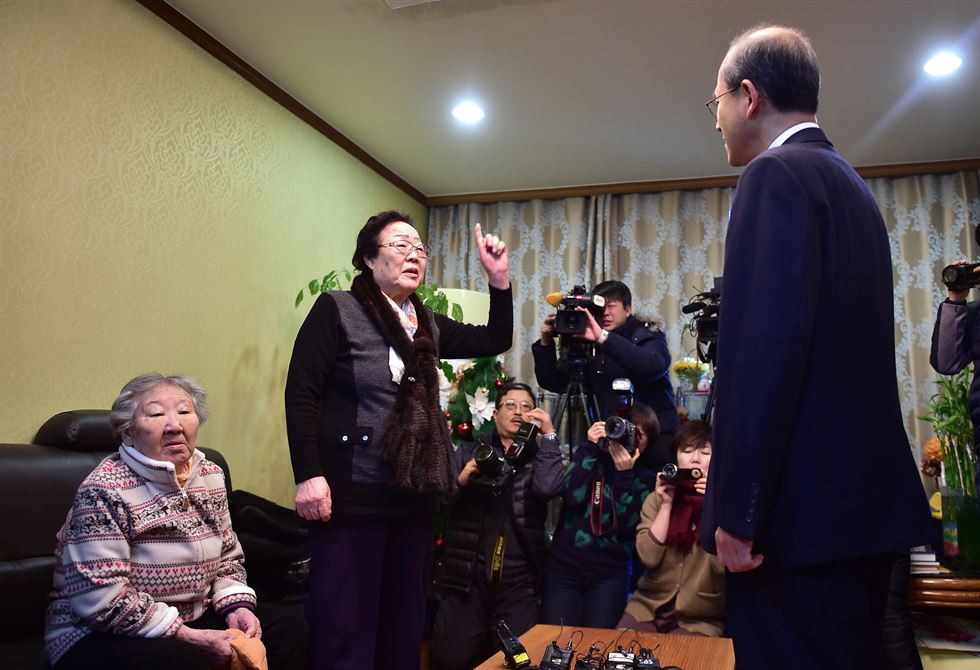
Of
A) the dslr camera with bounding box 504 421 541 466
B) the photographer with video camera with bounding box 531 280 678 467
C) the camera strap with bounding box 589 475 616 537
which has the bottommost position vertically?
the camera strap with bounding box 589 475 616 537

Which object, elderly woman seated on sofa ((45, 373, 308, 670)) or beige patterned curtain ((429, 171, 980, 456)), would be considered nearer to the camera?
elderly woman seated on sofa ((45, 373, 308, 670))

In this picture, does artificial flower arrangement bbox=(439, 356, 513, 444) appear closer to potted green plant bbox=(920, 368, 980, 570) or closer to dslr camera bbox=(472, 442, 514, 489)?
dslr camera bbox=(472, 442, 514, 489)

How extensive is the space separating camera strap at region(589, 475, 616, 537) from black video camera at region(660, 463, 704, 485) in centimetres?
33

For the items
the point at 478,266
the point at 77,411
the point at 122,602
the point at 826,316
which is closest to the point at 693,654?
the point at 826,316

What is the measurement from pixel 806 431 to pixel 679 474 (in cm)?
153

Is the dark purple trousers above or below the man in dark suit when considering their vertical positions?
below

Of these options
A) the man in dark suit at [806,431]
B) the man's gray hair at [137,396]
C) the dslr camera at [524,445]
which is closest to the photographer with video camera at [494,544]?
the dslr camera at [524,445]

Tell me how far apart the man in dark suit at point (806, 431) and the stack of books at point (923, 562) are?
1427 mm

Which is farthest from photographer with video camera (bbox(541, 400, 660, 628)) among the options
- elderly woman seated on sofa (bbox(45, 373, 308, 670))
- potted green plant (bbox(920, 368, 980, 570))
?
elderly woman seated on sofa (bbox(45, 373, 308, 670))

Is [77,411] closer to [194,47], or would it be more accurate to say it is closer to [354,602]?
[354,602]

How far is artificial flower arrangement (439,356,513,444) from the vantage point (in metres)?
3.46

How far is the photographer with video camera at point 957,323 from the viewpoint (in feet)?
8.39

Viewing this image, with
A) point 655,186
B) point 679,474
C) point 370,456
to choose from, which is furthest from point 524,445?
point 655,186

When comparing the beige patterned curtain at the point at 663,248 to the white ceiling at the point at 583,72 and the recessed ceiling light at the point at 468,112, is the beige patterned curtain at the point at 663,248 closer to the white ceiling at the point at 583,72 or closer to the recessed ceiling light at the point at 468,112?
the white ceiling at the point at 583,72
